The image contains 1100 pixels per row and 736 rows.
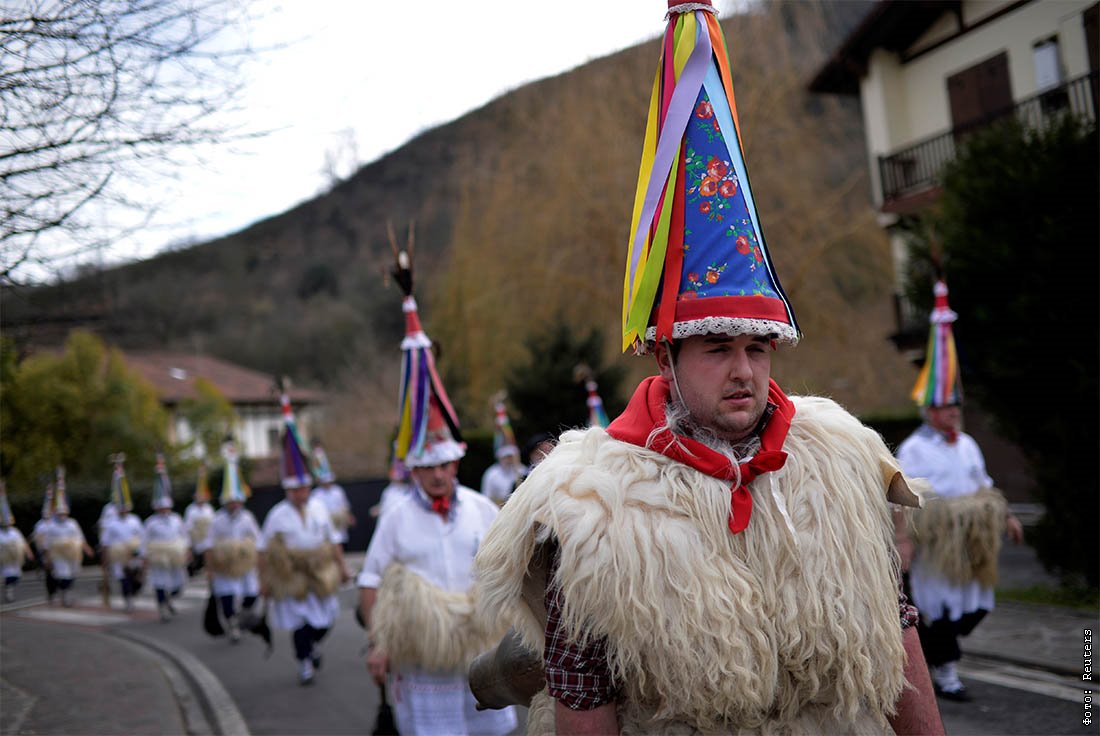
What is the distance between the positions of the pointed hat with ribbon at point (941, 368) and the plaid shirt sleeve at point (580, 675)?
6.87m

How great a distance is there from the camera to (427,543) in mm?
5668

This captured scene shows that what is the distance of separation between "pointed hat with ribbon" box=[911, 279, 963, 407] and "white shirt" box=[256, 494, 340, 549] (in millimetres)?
6337

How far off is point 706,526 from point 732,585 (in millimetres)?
148

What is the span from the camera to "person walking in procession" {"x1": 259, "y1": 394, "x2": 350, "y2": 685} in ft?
34.2

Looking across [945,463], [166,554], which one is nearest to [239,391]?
[166,554]

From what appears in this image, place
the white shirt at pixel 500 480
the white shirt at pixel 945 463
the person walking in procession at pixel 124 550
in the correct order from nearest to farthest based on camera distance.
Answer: the white shirt at pixel 945 463 → the white shirt at pixel 500 480 → the person walking in procession at pixel 124 550

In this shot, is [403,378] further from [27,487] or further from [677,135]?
[27,487]

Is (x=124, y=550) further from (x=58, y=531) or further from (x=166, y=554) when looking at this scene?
(x=166, y=554)

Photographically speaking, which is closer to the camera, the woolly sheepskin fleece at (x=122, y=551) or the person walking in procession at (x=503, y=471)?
the person walking in procession at (x=503, y=471)

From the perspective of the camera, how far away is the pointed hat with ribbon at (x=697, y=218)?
236cm

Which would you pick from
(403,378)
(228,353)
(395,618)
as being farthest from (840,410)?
(228,353)

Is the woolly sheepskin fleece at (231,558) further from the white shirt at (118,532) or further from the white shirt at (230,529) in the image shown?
the white shirt at (118,532)

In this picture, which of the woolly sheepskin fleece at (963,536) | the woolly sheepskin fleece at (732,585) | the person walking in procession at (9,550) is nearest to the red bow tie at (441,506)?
the woolly sheepskin fleece at (732,585)

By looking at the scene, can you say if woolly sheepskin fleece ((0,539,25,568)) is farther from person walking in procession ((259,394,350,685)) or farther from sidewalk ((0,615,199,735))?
person walking in procession ((259,394,350,685))
